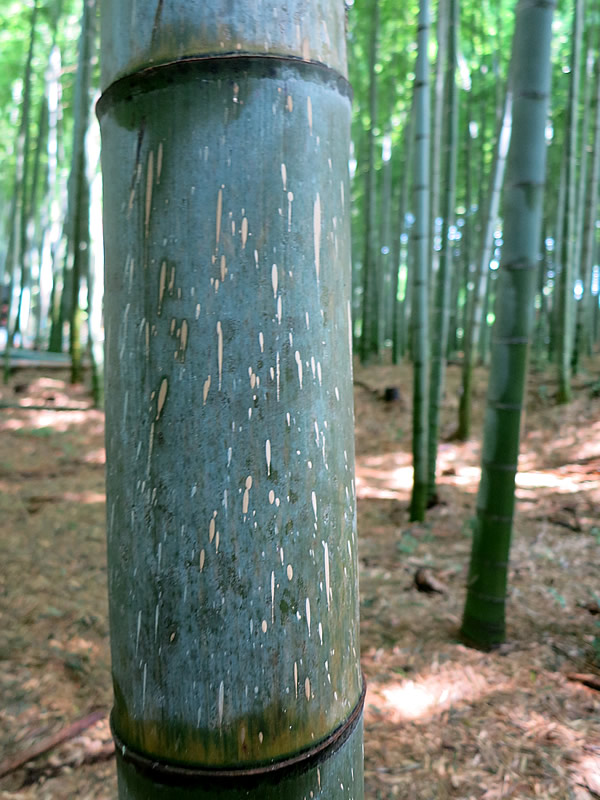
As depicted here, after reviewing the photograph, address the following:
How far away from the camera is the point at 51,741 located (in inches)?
72.3

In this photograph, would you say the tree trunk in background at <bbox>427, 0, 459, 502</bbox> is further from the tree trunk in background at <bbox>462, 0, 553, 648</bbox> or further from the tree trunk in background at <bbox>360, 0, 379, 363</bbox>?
the tree trunk in background at <bbox>360, 0, 379, 363</bbox>

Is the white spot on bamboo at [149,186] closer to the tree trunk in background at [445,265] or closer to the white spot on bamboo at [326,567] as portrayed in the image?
the white spot on bamboo at [326,567]

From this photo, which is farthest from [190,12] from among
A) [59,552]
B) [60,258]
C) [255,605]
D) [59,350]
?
[60,258]

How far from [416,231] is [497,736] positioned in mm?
3139

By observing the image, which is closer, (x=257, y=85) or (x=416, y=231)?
(x=257, y=85)

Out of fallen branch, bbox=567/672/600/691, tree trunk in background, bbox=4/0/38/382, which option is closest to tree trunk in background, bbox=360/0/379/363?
tree trunk in background, bbox=4/0/38/382

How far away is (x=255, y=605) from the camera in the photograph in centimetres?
47

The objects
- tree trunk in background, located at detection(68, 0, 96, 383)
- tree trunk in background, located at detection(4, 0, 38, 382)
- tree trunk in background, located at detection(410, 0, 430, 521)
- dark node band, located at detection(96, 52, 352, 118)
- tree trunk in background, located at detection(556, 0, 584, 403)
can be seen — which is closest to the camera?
dark node band, located at detection(96, 52, 352, 118)

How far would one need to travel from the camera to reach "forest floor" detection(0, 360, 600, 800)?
1695 mm

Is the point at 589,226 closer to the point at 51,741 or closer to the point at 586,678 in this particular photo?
the point at 586,678

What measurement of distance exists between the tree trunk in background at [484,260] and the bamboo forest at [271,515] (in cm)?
65

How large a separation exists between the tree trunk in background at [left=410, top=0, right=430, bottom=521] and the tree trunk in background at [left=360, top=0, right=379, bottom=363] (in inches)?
139

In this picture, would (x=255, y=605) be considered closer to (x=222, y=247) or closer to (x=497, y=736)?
(x=222, y=247)

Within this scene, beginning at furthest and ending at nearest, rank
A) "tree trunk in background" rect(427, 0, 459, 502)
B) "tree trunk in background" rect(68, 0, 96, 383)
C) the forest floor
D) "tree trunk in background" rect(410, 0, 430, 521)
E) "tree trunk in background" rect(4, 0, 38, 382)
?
"tree trunk in background" rect(4, 0, 38, 382)
"tree trunk in background" rect(68, 0, 96, 383)
"tree trunk in background" rect(427, 0, 459, 502)
"tree trunk in background" rect(410, 0, 430, 521)
the forest floor
